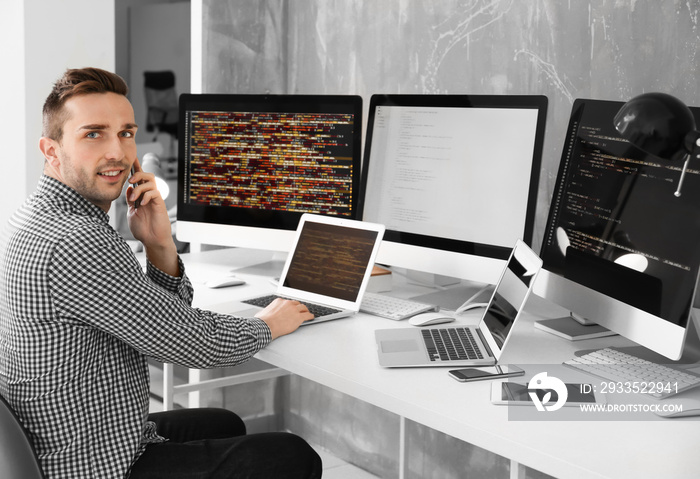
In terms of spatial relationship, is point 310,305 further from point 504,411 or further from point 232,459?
point 504,411

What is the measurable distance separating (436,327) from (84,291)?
76cm

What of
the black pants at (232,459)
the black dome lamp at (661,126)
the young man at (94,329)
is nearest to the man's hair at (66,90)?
the young man at (94,329)

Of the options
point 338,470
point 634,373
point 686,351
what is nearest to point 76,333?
point 634,373

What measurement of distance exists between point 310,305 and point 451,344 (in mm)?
432

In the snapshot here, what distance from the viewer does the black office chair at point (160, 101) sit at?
3.84 meters

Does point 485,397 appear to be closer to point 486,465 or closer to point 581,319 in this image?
point 581,319

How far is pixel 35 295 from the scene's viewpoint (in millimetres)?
1328

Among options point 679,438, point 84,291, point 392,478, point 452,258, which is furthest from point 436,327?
point 392,478

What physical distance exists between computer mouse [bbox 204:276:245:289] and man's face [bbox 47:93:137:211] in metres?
0.63

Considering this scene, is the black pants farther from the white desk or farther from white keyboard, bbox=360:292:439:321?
white keyboard, bbox=360:292:439:321

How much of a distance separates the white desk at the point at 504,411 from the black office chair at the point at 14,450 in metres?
0.51

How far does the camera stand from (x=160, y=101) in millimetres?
3902

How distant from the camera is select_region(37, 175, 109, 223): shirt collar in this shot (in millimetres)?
1453

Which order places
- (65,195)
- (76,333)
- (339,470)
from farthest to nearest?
(339,470) < (65,195) < (76,333)
